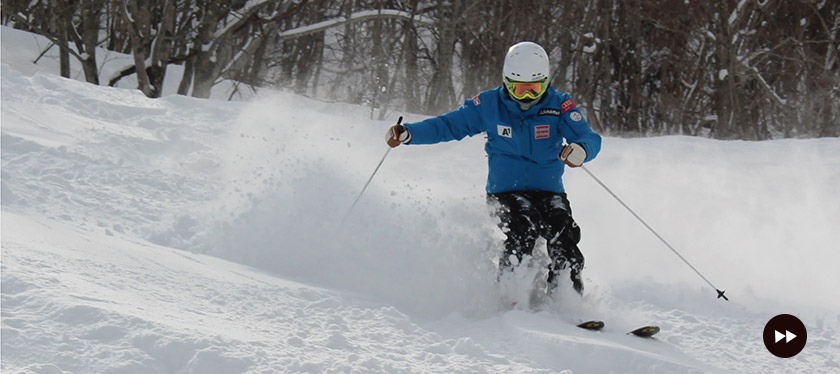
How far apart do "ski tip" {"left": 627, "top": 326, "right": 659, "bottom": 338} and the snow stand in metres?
0.07

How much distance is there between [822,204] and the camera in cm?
662

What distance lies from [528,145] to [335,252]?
1291 mm

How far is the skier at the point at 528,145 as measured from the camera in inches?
172

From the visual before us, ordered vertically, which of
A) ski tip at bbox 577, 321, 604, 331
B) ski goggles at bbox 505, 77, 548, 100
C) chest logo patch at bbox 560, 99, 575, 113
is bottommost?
ski tip at bbox 577, 321, 604, 331

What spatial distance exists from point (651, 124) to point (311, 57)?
9360 millimetres

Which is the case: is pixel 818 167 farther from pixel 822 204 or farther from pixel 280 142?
pixel 280 142

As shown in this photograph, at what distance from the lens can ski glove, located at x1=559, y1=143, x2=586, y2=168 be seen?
4.14 m

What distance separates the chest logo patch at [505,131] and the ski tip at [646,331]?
1298 mm

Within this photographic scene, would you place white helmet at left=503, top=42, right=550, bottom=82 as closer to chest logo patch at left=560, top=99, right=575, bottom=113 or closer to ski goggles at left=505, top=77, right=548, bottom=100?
ski goggles at left=505, top=77, right=548, bottom=100

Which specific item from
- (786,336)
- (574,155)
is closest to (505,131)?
(574,155)

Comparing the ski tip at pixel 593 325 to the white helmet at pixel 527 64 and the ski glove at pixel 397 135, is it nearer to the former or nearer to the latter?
the white helmet at pixel 527 64

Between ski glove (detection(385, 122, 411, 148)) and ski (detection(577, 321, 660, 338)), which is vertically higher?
ski glove (detection(385, 122, 411, 148))

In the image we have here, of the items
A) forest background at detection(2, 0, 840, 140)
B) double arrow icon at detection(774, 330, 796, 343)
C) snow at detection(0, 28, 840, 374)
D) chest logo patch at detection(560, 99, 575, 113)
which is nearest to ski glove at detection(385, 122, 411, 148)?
snow at detection(0, 28, 840, 374)

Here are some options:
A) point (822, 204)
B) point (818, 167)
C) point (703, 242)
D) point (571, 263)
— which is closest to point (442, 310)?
point (571, 263)
